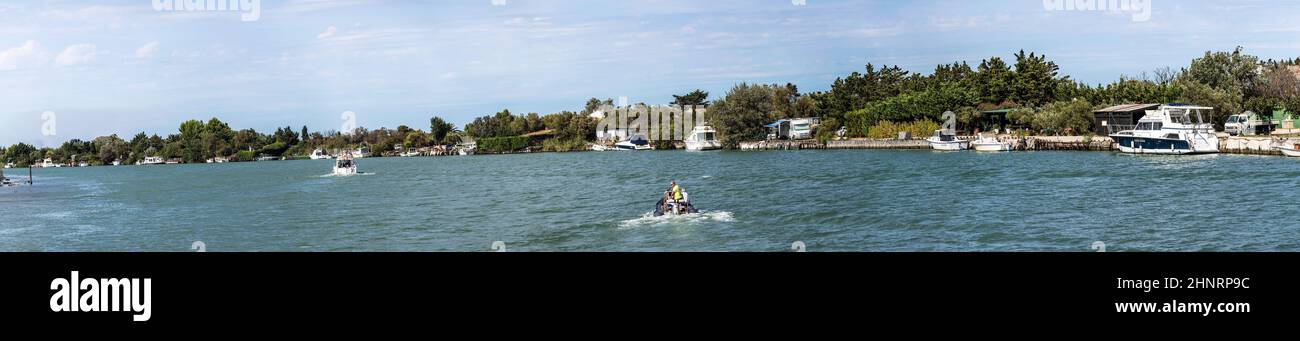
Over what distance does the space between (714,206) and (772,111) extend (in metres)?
85.7

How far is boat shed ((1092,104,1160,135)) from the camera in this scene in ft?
241

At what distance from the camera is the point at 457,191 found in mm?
49188

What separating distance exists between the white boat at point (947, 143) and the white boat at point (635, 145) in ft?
152

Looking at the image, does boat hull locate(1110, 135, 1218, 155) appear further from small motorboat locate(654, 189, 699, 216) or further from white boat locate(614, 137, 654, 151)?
white boat locate(614, 137, 654, 151)

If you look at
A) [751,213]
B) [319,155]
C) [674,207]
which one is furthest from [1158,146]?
[319,155]

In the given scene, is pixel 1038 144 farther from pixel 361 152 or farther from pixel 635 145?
pixel 361 152

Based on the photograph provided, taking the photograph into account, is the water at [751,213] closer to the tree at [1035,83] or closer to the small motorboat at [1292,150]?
the small motorboat at [1292,150]

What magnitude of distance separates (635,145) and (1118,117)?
211 ft

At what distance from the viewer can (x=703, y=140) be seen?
11444 centimetres

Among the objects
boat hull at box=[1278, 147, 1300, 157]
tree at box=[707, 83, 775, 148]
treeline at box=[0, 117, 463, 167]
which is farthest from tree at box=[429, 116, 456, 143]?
boat hull at box=[1278, 147, 1300, 157]

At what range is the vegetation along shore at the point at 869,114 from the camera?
81688 millimetres

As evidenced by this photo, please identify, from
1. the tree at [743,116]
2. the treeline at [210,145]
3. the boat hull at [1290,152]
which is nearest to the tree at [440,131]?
the treeline at [210,145]
